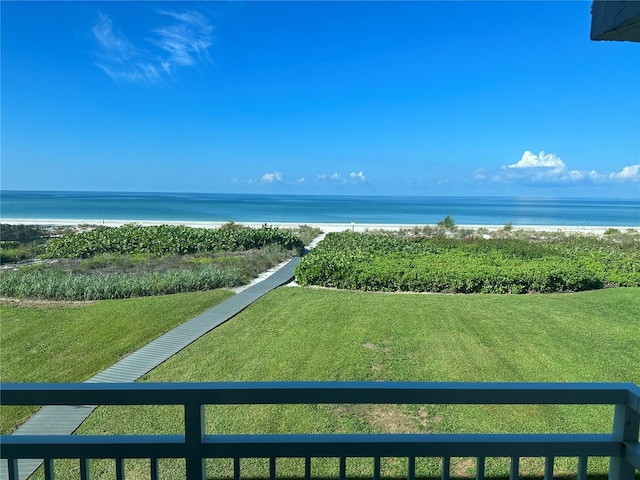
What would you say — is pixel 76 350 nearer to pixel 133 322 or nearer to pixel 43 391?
pixel 133 322

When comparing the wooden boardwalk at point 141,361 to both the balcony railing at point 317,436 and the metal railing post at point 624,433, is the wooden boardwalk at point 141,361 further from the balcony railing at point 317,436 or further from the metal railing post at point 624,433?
the metal railing post at point 624,433

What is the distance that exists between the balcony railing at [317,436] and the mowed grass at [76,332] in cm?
334

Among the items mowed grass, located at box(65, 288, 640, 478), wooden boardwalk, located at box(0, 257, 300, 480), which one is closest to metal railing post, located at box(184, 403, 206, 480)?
wooden boardwalk, located at box(0, 257, 300, 480)

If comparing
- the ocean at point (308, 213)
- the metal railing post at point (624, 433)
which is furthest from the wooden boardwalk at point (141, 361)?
the ocean at point (308, 213)

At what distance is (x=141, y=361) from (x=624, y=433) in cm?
505

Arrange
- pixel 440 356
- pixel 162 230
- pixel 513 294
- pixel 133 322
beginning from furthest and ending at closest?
pixel 162 230, pixel 513 294, pixel 133 322, pixel 440 356

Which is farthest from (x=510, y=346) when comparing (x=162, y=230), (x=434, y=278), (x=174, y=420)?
(x=162, y=230)

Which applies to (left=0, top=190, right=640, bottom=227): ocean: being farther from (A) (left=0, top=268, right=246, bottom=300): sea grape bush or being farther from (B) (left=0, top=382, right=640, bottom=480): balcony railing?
(B) (left=0, top=382, right=640, bottom=480): balcony railing

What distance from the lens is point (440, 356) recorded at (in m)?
5.07

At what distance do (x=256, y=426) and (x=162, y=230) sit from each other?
44.7 ft

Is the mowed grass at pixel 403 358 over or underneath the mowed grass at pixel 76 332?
over

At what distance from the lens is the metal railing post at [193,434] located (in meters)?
1.18

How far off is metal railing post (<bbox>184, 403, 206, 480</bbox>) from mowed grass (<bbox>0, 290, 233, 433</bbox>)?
352 centimetres

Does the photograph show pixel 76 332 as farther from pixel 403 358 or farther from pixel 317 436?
pixel 317 436
